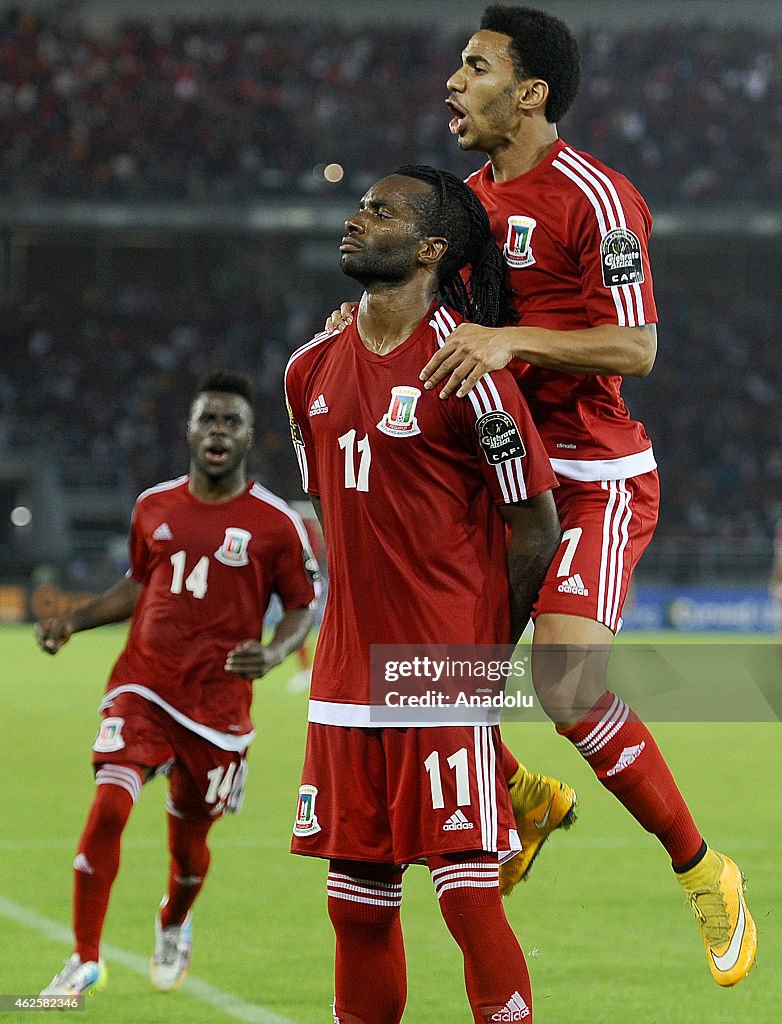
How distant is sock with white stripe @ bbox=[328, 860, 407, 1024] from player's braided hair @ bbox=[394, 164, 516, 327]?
1410 millimetres

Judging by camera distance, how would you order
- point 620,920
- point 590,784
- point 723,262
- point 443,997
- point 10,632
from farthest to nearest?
point 723,262 < point 10,632 < point 590,784 < point 620,920 < point 443,997

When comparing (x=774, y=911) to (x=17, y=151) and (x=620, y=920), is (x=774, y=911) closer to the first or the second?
(x=620, y=920)

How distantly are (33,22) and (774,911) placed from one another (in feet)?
98.3

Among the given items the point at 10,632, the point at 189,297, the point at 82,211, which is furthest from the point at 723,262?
the point at 10,632

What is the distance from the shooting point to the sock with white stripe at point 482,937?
11.8ft

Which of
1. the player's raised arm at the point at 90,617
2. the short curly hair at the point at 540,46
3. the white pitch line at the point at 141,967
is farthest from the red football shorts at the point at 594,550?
the player's raised arm at the point at 90,617

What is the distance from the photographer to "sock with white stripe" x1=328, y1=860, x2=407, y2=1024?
3.81 metres

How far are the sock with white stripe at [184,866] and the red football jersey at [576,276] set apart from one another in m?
2.53

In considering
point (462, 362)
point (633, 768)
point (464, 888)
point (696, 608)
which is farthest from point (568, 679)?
point (696, 608)

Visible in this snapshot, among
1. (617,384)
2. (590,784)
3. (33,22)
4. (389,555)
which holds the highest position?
(33,22)

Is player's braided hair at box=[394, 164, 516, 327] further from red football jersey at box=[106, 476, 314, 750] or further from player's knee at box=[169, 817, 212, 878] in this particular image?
player's knee at box=[169, 817, 212, 878]

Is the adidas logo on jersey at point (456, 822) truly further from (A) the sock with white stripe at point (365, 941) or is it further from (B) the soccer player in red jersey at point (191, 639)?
(B) the soccer player in red jersey at point (191, 639)

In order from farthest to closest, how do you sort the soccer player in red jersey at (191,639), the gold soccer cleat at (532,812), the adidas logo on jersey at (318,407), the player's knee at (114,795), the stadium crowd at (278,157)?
the stadium crowd at (278,157)
the soccer player in red jersey at (191,639)
the player's knee at (114,795)
the gold soccer cleat at (532,812)
the adidas logo on jersey at (318,407)

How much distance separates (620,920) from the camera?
6.82 meters
